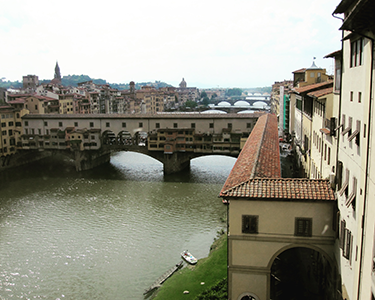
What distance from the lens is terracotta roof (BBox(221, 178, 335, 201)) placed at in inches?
421

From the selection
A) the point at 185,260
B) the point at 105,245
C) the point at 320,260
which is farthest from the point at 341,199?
the point at 105,245

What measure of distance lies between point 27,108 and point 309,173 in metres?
34.1

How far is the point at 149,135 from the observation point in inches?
1403

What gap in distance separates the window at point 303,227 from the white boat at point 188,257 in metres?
7.06

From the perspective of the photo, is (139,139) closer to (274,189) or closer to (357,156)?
(274,189)

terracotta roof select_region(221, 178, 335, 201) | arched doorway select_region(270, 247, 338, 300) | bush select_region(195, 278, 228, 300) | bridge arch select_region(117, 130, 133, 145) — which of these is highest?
terracotta roof select_region(221, 178, 335, 201)

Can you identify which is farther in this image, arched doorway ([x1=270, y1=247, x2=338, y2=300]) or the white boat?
the white boat

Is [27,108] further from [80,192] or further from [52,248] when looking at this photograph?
[52,248]

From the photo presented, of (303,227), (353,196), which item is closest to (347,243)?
(353,196)

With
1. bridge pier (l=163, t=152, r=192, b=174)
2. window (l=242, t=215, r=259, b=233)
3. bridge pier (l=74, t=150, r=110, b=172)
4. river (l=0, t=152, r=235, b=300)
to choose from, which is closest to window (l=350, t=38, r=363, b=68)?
window (l=242, t=215, r=259, b=233)

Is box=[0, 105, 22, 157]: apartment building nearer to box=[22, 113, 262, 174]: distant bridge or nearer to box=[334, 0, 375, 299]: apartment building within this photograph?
box=[22, 113, 262, 174]: distant bridge

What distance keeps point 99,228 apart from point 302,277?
11818 millimetres

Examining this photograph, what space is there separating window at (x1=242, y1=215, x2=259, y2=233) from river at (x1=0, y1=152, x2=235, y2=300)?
6035mm

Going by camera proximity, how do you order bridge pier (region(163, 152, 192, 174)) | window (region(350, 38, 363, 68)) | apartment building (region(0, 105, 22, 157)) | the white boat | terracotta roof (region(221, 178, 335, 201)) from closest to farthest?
window (region(350, 38, 363, 68)), terracotta roof (region(221, 178, 335, 201)), the white boat, bridge pier (region(163, 152, 192, 174)), apartment building (region(0, 105, 22, 157))
